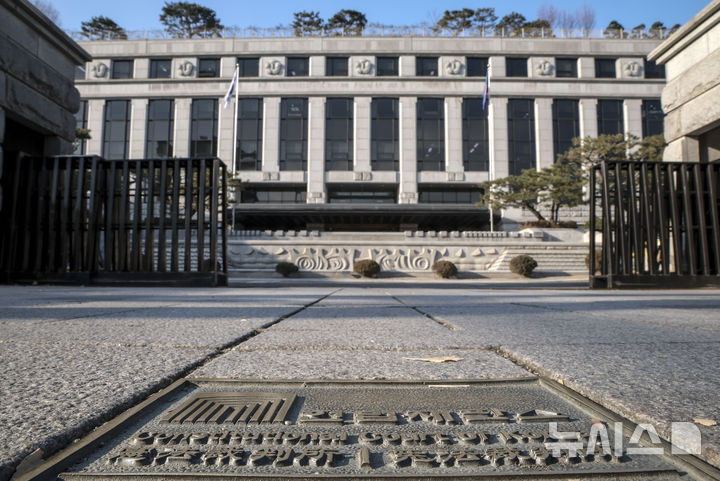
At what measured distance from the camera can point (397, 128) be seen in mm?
36750

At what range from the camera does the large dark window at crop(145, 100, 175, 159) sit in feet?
121

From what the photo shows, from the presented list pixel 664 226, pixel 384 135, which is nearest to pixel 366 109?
pixel 384 135

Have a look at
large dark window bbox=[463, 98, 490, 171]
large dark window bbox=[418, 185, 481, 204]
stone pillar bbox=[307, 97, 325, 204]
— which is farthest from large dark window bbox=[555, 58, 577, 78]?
stone pillar bbox=[307, 97, 325, 204]

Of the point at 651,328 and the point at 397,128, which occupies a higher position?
the point at 397,128

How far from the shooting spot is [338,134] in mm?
36594

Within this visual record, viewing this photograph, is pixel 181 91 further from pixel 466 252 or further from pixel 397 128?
pixel 466 252

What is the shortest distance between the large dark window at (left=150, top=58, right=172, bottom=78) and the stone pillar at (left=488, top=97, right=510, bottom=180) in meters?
29.8

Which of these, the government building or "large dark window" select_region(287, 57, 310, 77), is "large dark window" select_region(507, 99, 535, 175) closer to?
the government building

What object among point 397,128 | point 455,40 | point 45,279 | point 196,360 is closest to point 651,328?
point 196,360

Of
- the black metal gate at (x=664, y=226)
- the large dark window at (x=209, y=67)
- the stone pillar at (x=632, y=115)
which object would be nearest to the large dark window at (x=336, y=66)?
the large dark window at (x=209, y=67)

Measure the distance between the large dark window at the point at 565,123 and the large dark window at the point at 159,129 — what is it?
3404 centimetres

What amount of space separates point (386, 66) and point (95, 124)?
26.8m

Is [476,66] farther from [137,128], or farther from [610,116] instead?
[137,128]

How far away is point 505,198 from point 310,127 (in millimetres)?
18072
